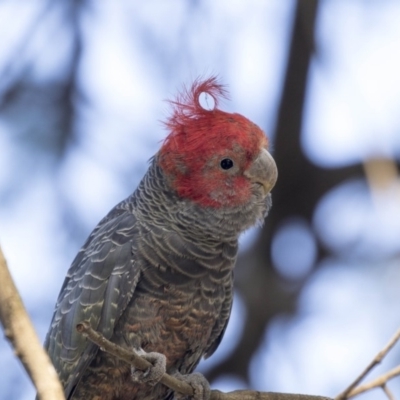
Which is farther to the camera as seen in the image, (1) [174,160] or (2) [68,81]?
(2) [68,81]

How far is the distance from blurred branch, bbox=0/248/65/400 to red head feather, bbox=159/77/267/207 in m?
2.79

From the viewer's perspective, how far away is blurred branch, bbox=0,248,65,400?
2658 millimetres

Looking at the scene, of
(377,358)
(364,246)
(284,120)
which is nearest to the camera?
(377,358)

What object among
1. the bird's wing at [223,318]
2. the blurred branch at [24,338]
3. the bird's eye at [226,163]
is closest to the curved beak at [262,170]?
the bird's eye at [226,163]

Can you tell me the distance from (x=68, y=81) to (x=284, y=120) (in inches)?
104

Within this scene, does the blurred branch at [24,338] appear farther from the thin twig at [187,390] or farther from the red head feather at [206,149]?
the red head feather at [206,149]

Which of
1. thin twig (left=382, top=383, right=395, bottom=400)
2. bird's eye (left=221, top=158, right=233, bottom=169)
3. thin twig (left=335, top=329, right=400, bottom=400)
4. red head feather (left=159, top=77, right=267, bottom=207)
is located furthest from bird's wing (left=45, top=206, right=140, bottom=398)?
thin twig (left=382, top=383, right=395, bottom=400)

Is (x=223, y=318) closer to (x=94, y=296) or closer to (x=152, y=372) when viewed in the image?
(x=94, y=296)

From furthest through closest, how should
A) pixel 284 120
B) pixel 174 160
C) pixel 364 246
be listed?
pixel 364 246
pixel 284 120
pixel 174 160

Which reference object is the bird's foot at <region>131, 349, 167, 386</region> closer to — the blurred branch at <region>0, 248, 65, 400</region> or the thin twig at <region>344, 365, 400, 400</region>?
the thin twig at <region>344, 365, 400, 400</region>

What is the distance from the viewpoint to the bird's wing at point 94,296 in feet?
17.2

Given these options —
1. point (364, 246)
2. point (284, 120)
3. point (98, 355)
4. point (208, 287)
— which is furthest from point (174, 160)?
point (364, 246)

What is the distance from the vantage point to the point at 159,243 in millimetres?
5469

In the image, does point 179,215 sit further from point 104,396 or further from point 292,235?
point 292,235
